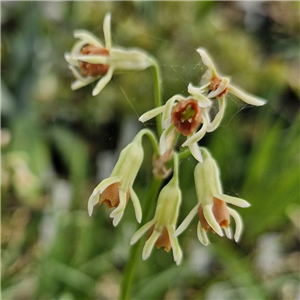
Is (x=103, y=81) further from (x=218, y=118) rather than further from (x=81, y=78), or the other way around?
(x=218, y=118)

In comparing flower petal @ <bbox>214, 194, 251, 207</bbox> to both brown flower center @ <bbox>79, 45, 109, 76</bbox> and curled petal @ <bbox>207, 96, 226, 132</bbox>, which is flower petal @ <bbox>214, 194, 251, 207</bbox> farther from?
brown flower center @ <bbox>79, 45, 109, 76</bbox>

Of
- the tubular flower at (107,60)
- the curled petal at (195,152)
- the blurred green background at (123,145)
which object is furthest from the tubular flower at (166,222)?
the blurred green background at (123,145)

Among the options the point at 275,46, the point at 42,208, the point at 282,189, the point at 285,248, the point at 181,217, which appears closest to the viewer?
the point at 282,189

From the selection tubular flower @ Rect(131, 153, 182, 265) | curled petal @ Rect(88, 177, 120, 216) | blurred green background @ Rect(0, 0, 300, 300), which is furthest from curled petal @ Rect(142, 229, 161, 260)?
blurred green background @ Rect(0, 0, 300, 300)

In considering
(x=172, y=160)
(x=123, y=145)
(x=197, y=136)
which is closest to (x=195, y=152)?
(x=197, y=136)

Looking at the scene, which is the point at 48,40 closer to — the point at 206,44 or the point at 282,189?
the point at 206,44

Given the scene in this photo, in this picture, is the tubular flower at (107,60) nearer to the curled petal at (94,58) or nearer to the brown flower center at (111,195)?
the curled petal at (94,58)

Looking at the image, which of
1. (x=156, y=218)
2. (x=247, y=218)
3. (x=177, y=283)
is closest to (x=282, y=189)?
(x=247, y=218)

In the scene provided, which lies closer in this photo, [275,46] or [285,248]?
[285,248]
